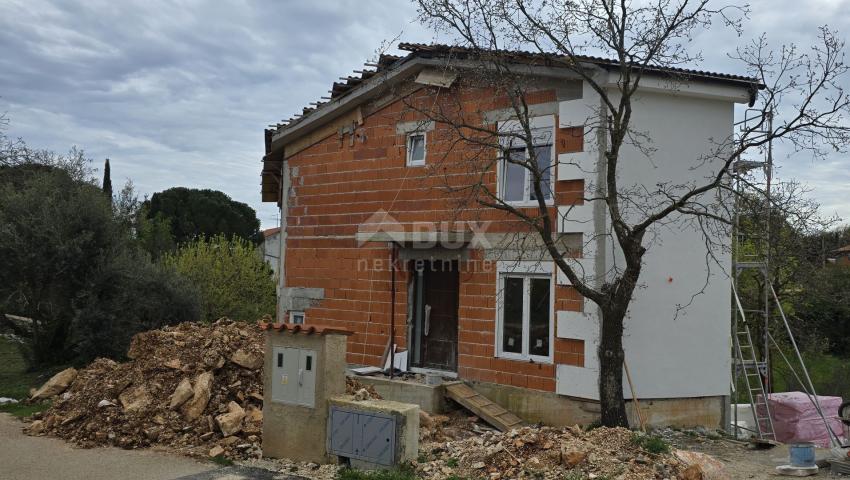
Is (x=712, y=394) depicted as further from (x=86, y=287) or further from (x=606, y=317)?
(x=86, y=287)

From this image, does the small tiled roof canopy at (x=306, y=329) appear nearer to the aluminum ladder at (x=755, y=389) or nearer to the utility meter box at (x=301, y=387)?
the utility meter box at (x=301, y=387)

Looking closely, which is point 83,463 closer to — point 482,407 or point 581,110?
point 482,407

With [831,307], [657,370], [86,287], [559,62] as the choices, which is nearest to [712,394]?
[657,370]

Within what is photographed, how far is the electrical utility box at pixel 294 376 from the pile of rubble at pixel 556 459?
1650 millimetres

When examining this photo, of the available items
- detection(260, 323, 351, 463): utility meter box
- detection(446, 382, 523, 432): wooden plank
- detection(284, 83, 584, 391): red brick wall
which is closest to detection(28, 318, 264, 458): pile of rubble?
detection(260, 323, 351, 463): utility meter box

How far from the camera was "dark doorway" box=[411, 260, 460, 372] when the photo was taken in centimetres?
1242

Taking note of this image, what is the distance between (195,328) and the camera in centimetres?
1269

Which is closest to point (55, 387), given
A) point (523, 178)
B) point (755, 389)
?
point (523, 178)

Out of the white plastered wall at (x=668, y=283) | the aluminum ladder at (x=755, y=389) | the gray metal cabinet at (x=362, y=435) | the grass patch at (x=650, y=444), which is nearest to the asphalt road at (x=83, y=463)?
the gray metal cabinet at (x=362, y=435)

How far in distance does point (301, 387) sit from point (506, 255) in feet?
14.4

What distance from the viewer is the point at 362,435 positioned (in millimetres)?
8023

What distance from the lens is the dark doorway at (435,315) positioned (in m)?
12.4

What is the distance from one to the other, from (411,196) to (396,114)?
1.69 metres

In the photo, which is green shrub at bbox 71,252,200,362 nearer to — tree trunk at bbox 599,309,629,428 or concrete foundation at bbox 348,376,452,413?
concrete foundation at bbox 348,376,452,413
